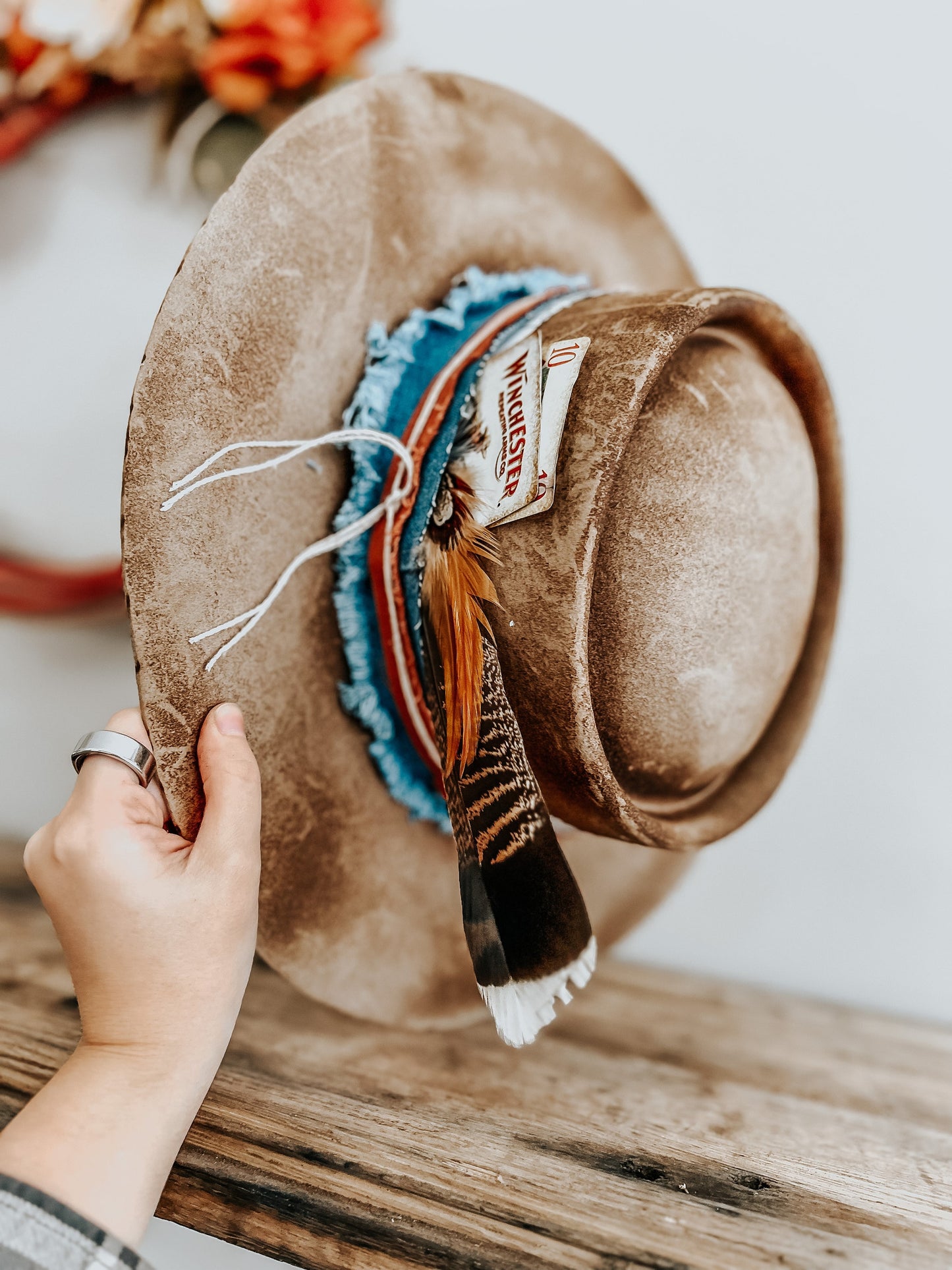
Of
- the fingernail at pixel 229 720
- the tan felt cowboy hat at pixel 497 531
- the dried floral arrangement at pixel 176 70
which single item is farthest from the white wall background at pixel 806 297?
the fingernail at pixel 229 720

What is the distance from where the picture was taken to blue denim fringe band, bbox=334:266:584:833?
0.65 metres

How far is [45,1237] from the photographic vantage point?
1.55 ft

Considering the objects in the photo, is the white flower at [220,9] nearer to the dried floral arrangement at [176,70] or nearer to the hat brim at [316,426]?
the dried floral arrangement at [176,70]

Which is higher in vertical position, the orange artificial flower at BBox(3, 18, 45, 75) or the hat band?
the orange artificial flower at BBox(3, 18, 45, 75)

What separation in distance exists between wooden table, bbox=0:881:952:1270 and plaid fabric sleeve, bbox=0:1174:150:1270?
Result: 11cm

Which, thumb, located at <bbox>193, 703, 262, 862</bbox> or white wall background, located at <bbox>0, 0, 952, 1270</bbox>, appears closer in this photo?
thumb, located at <bbox>193, 703, 262, 862</bbox>

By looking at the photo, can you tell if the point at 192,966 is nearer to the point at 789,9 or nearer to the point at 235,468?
the point at 235,468

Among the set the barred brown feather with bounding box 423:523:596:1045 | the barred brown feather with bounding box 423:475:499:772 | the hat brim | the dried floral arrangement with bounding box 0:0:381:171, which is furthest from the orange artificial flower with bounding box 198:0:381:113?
the barred brown feather with bounding box 423:523:596:1045

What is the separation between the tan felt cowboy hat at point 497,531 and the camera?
0.55 m

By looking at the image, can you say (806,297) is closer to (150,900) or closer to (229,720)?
(229,720)

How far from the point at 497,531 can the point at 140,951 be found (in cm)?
37

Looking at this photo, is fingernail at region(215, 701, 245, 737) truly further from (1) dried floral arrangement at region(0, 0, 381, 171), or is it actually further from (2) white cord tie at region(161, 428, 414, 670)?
(1) dried floral arrangement at region(0, 0, 381, 171)

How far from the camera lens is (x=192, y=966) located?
0.56 m

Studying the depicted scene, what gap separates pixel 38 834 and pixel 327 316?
0.43 meters
